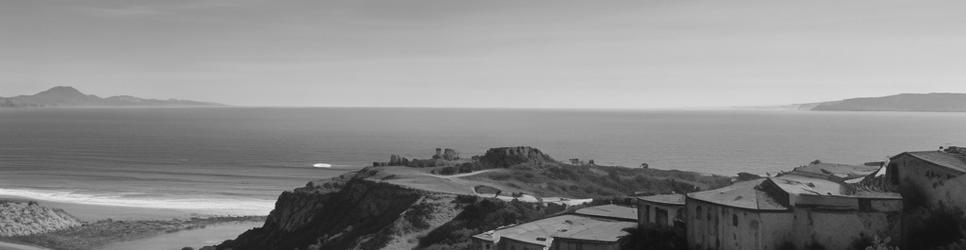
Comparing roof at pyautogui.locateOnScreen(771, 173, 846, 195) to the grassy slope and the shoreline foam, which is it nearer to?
the grassy slope

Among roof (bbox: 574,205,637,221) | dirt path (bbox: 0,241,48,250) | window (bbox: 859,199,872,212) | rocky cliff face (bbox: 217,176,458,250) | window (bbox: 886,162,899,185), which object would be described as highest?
window (bbox: 886,162,899,185)

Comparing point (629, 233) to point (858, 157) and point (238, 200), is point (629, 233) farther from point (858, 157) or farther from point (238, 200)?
point (858, 157)

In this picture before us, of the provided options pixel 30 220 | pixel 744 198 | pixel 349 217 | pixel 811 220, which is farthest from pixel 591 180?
pixel 30 220

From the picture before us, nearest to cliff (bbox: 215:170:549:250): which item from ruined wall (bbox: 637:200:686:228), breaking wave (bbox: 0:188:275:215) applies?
ruined wall (bbox: 637:200:686:228)

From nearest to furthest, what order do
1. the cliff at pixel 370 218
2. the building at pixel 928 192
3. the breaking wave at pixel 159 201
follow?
the building at pixel 928 192 → the cliff at pixel 370 218 → the breaking wave at pixel 159 201

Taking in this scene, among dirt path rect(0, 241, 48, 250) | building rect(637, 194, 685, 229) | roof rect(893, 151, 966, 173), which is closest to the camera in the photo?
roof rect(893, 151, 966, 173)

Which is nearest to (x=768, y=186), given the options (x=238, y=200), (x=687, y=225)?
(x=687, y=225)

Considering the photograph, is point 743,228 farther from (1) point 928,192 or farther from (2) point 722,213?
(1) point 928,192

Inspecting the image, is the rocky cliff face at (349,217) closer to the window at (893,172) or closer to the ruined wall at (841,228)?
the ruined wall at (841,228)

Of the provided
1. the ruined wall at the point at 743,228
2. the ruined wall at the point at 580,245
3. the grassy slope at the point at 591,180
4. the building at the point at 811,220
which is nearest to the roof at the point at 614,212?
the ruined wall at the point at 580,245
